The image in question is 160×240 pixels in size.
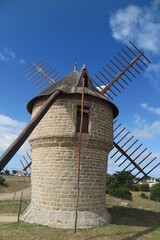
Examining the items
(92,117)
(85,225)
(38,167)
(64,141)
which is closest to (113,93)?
(92,117)

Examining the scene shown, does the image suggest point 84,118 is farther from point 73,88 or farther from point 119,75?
point 119,75

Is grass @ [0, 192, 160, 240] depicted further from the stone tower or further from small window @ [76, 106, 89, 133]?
small window @ [76, 106, 89, 133]

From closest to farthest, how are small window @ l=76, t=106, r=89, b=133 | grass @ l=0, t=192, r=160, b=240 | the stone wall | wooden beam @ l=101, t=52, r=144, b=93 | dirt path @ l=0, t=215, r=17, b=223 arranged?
grass @ l=0, t=192, r=160, b=240, the stone wall, dirt path @ l=0, t=215, r=17, b=223, small window @ l=76, t=106, r=89, b=133, wooden beam @ l=101, t=52, r=144, b=93

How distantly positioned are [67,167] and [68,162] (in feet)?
0.74

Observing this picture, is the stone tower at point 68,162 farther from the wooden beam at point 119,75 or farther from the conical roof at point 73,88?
the wooden beam at point 119,75

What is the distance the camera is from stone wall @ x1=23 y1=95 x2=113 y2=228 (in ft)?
28.6

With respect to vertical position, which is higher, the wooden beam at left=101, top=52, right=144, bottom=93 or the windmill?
the wooden beam at left=101, top=52, right=144, bottom=93

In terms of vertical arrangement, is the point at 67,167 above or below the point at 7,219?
above

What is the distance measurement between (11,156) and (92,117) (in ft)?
15.8

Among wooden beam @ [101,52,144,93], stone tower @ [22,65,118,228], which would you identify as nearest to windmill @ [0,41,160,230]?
stone tower @ [22,65,118,228]

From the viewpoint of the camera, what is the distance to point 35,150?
33.8ft

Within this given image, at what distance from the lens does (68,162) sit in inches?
357

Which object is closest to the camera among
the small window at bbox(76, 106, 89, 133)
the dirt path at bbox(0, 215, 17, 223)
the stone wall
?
the stone wall

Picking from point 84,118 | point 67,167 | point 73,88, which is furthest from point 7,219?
point 73,88
